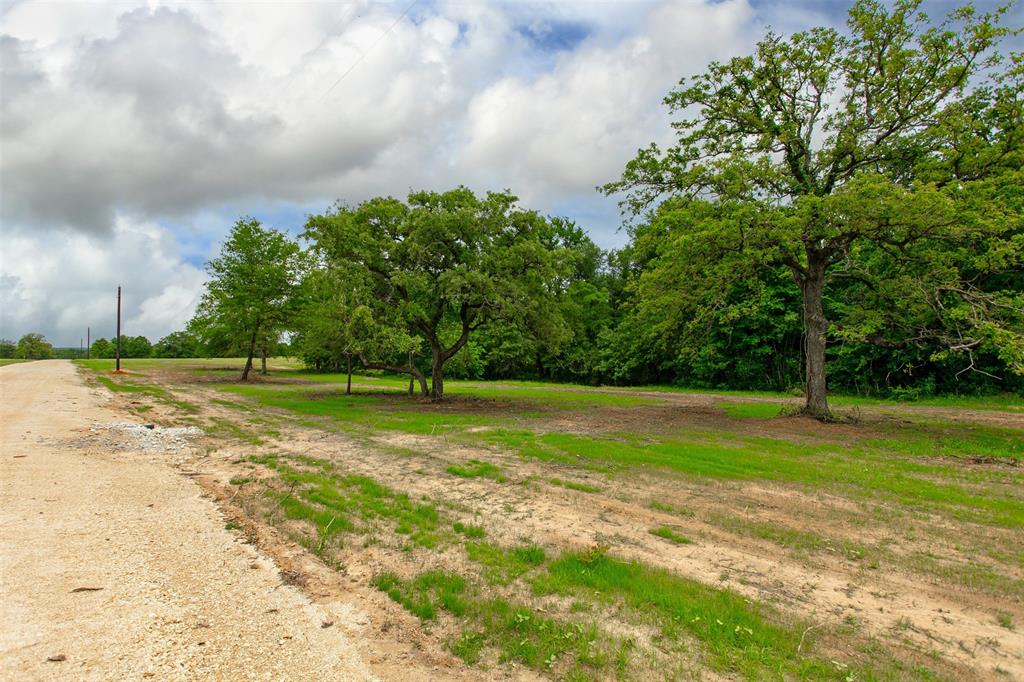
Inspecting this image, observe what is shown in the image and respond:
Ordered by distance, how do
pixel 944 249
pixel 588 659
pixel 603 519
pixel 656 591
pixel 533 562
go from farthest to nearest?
pixel 944 249
pixel 603 519
pixel 533 562
pixel 656 591
pixel 588 659

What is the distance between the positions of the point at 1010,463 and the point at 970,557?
23.7 ft

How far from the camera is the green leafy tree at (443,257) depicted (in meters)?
20.6

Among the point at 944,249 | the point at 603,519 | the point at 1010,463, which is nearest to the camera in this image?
the point at 603,519

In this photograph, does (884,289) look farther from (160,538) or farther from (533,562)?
(160,538)

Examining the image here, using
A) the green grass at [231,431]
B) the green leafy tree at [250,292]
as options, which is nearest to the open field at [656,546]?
the green grass at [231,431]

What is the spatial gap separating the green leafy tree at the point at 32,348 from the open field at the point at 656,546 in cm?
12148

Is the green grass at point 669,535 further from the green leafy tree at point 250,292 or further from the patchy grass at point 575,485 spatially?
the green leafy tree at point 250,292

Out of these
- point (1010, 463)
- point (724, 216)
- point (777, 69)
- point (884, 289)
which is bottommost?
point (1010, 463)

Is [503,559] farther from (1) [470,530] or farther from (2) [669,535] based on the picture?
(2) [669,535]

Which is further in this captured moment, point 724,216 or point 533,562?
point 724,216

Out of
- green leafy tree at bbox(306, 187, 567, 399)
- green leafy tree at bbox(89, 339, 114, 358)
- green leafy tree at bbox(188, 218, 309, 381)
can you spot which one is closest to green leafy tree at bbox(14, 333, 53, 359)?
green leafy tree at bbox(89, 339, 114, 358)

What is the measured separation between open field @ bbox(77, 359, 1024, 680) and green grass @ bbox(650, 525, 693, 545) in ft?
0.12

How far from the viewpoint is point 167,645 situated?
11.8 ft

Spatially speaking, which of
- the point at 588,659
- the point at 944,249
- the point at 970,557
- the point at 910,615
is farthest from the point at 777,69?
the point at 588,659
